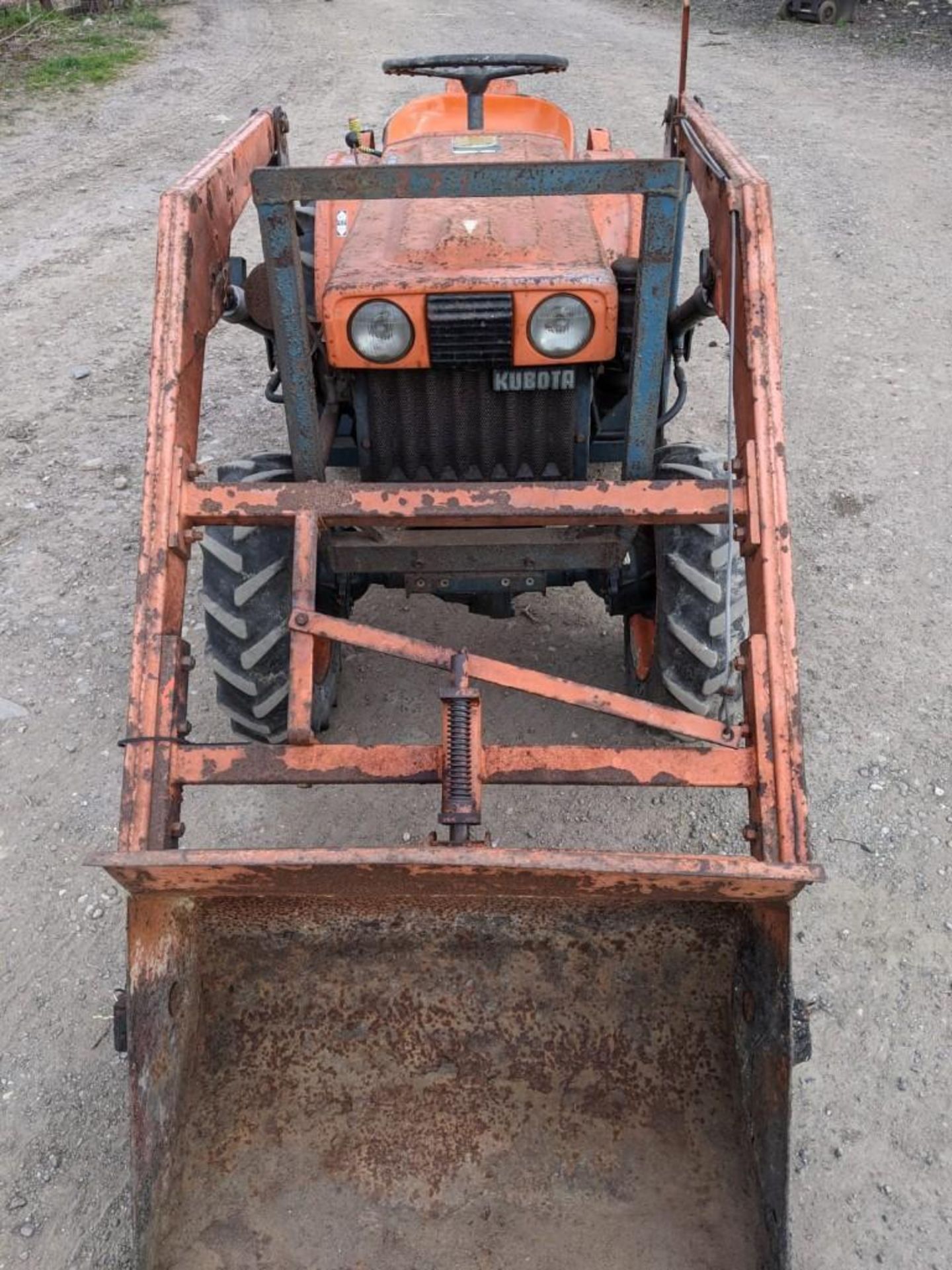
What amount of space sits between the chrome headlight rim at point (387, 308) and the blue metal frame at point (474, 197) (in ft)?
0.48

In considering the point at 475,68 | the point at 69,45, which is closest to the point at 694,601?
the point at 475,68

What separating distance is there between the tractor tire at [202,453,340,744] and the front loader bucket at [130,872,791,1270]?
824 millimetres

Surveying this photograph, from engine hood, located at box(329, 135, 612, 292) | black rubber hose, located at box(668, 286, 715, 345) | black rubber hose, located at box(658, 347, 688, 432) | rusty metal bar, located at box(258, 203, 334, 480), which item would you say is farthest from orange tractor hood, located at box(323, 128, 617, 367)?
black rubber hose, located at box(658, 347, 688, 432)

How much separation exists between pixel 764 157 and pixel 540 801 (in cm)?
788

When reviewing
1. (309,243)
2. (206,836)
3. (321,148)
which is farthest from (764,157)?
(206,836)

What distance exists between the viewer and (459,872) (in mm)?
2084

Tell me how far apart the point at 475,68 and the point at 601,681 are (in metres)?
2.43

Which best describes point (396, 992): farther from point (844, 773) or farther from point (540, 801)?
point (844, 773)

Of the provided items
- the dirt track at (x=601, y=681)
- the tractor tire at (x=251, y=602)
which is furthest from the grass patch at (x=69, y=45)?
the tractor tire at (x=251, y=602)

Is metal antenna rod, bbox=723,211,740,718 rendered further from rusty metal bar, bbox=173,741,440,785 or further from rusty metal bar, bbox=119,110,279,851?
rusty metal bar, bbox=119,110,279,851

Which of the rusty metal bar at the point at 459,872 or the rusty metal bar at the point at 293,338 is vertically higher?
the rusty metal bar at the point at 293,338

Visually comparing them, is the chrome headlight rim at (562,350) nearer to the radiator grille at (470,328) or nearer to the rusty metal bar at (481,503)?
the radiator grille at (470,328)

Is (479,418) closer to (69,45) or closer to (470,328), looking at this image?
(470,328)

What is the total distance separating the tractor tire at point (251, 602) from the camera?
3186 mm
